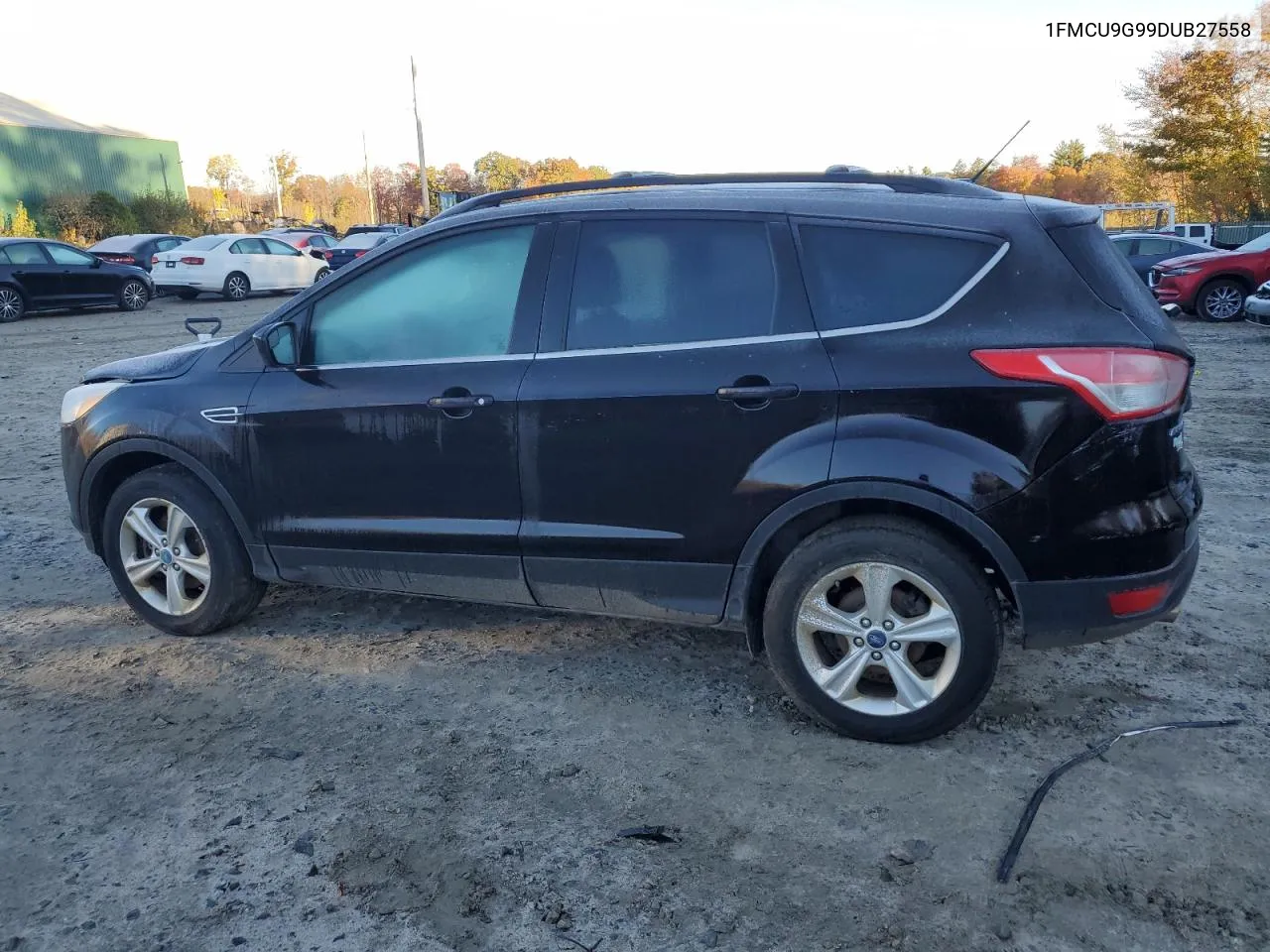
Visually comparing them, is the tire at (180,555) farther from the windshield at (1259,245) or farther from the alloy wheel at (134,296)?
the alloy wheel at (134,296)

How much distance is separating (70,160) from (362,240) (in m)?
18.2

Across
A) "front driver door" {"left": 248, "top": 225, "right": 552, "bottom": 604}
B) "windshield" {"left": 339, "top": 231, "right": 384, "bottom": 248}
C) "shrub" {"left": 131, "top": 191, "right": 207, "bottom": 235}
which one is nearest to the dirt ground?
"front driver door" {"left": 248, "top": 225, "right": 552, "bottom": 604}

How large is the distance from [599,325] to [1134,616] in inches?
79.3

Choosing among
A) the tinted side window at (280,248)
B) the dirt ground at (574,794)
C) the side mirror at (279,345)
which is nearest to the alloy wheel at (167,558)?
the dirt ground at (574,794)

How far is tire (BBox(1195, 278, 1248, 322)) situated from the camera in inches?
642

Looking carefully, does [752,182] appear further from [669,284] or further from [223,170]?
[223,170]

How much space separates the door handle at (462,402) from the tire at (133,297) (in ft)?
62.8

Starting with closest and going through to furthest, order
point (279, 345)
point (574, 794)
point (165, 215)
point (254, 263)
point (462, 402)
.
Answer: point (574, 794)
point (462, 402)
point (279, 345)
point (254, 263)
point (165, 215)

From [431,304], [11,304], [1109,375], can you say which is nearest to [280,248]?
[11,304]

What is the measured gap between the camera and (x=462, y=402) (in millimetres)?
3783

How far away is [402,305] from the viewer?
159 inches

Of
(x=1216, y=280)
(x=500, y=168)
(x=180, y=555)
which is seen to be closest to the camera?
(x=180, y=555)

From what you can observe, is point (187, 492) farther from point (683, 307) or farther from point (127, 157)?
point (127, 157)

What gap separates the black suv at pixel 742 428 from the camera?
125 inches
